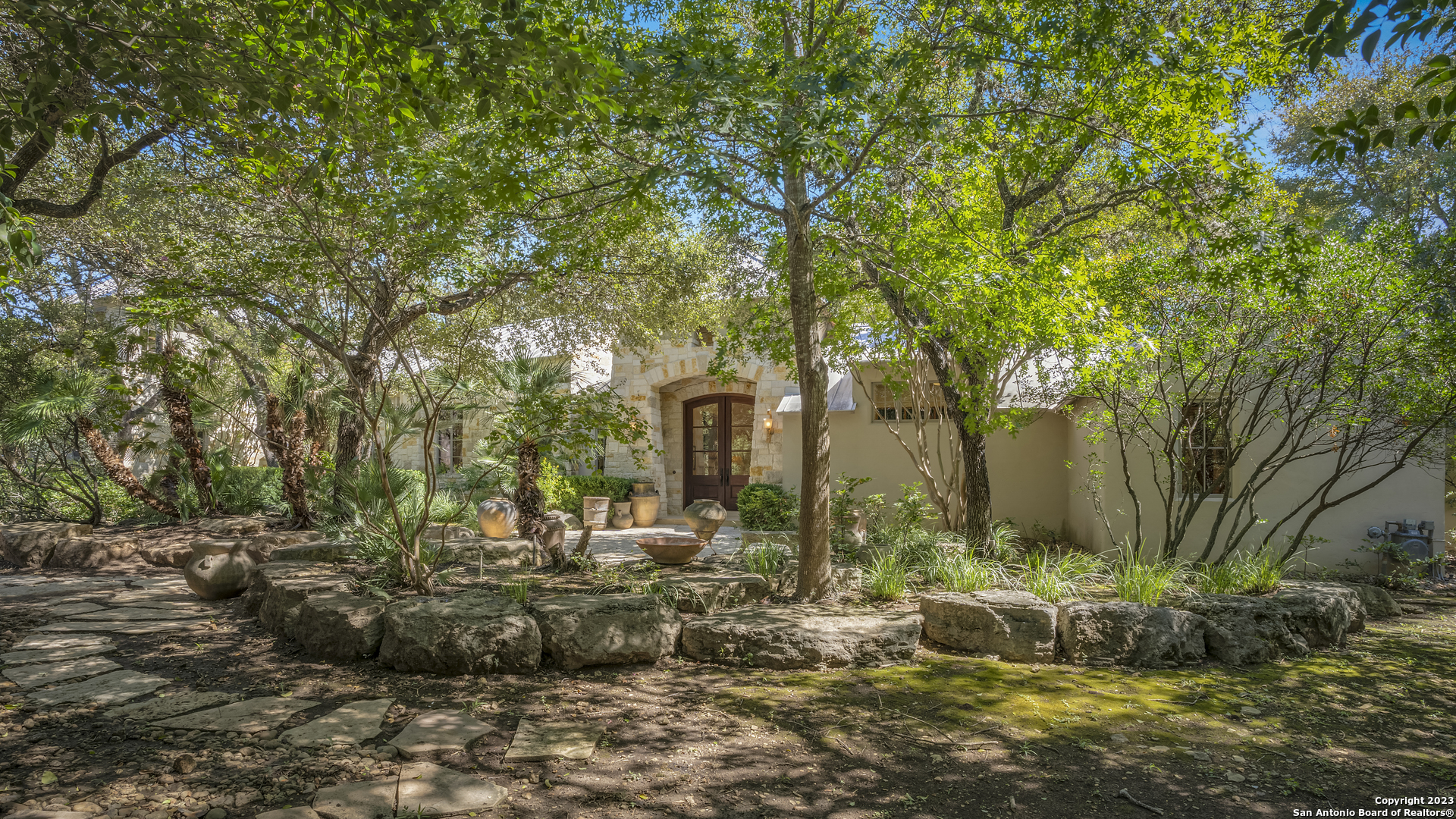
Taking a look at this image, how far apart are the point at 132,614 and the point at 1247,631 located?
7.45 meters

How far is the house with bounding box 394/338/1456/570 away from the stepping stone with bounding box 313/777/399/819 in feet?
12.6

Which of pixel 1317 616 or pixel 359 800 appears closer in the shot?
pixel 359 800

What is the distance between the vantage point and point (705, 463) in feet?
42.5

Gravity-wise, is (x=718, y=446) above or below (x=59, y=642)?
above

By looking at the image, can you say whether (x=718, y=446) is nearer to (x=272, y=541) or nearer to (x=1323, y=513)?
(x=272, y=541)

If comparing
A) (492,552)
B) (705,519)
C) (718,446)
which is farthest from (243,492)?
(718,446)

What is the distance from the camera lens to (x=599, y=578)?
5.32m

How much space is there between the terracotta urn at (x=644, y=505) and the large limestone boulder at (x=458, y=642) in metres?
7.91

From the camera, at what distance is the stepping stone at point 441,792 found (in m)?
2.48

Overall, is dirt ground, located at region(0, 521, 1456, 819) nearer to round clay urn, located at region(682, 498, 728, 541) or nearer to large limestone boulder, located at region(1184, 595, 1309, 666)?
large limestone boulder, located at region(1184, 595, 1309, 666)

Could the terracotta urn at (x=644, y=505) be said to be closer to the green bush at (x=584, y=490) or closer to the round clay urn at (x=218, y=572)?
the green bush at (x=584, y=490)

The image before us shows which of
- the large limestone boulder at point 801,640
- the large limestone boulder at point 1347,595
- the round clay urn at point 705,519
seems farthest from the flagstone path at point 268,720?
the large limestone boulder at point 1347,595

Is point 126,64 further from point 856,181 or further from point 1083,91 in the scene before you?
point 1083,91

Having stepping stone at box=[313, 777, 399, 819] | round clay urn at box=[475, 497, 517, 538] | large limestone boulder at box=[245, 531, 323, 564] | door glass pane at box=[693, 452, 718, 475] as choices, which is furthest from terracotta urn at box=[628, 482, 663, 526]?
stepping stone at box=[313, 777, 399, 819]
